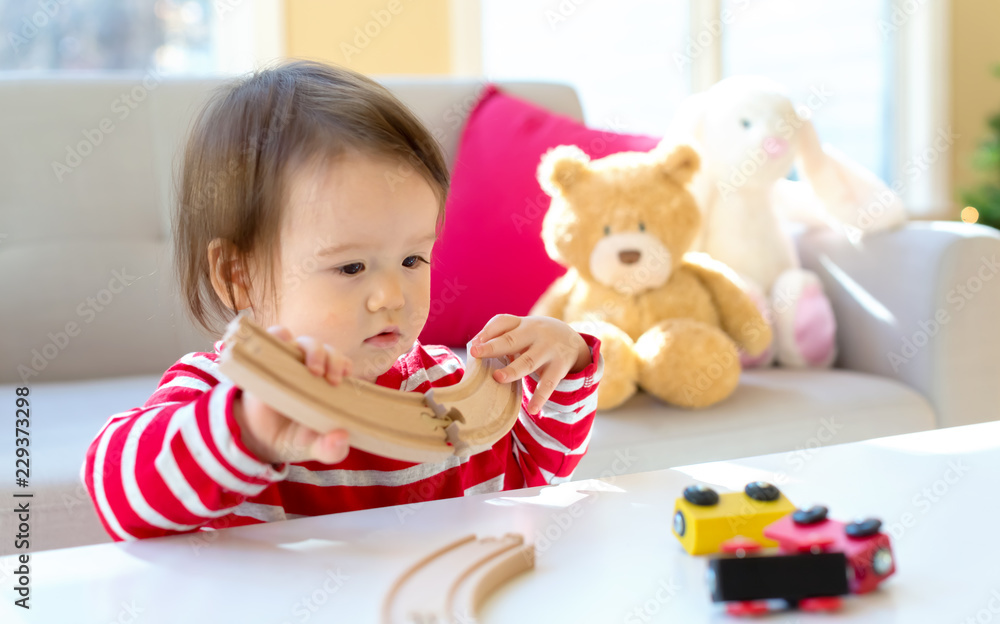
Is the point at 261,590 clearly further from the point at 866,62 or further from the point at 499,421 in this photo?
the point at 866,62

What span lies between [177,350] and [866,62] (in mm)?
3048

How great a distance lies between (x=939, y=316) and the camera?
5.07 ft

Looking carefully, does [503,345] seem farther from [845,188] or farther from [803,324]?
[845,188]

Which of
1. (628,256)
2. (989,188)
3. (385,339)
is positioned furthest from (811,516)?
(989,188)

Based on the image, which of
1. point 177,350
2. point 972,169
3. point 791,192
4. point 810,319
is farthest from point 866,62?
point 177,350

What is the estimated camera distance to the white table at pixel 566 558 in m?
0.46

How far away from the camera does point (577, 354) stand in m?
0.81

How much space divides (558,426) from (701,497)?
1.13ft

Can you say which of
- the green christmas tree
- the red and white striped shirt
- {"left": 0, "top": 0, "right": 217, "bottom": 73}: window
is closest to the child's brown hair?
the red and white striped shirt

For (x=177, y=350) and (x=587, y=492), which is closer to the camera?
(x=587, y=492)

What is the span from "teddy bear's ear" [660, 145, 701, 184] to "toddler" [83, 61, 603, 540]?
75 cm

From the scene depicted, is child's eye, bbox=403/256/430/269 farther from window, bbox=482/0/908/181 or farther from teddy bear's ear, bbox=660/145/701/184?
window, bbox=482/0/908/181

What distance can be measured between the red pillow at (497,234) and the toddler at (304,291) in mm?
782

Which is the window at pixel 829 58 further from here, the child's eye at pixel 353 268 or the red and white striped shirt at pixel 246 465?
the child's eye at pixel 353 268
